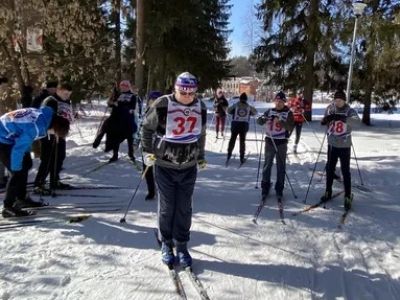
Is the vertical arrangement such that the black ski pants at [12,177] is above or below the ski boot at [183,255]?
above

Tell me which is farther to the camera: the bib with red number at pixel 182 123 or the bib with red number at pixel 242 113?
the bib with red number at pixel 242 113

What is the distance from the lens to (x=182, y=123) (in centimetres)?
507

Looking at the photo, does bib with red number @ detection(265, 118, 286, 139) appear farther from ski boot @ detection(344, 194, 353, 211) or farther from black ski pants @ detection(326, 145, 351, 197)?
ski boot @ detection(344, 194, 353, 211)

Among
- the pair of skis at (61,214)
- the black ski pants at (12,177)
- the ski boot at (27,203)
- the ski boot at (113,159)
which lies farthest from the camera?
the ski boot at (113,159)

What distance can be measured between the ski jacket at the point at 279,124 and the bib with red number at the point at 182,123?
348 centimetres

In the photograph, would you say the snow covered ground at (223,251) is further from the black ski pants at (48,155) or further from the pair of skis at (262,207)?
the black ski pants at (48,155)

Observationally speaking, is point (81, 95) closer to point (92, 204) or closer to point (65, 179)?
point (65, 179)

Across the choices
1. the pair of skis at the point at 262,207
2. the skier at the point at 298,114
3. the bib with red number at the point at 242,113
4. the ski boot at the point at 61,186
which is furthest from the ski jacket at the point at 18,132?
the skier at the point at 298,114

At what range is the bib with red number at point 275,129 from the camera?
8.43m

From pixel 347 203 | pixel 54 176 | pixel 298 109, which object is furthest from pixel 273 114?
pixel 298 109

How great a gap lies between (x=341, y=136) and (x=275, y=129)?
110 centimetres

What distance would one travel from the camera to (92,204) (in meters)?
7.70

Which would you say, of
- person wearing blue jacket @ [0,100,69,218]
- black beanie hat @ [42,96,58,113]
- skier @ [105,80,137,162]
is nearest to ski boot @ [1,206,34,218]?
person wearing blue jacket @ [0,100,69,218]

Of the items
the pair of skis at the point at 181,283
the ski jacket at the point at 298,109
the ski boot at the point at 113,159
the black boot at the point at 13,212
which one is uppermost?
the ski jacket at the point at 298,109
